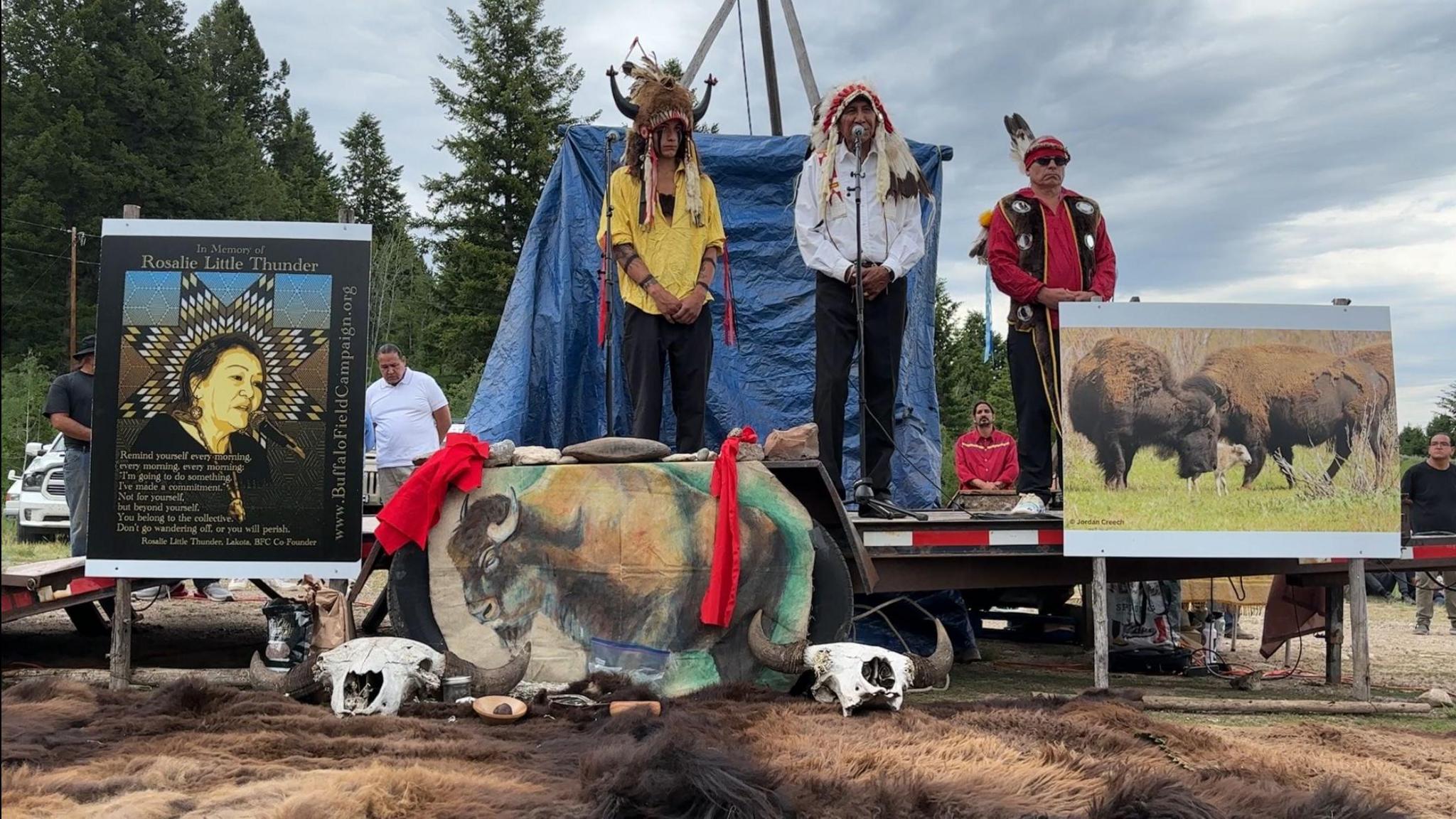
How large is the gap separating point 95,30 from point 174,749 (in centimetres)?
3221

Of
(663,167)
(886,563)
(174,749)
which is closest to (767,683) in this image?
(886,563)

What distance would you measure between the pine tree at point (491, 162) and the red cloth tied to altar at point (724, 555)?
78.6 feet

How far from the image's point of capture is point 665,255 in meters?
5.52

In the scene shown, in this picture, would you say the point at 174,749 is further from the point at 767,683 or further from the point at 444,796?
the point at 767,683

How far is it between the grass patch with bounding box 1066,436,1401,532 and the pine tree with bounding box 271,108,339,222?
117 feet

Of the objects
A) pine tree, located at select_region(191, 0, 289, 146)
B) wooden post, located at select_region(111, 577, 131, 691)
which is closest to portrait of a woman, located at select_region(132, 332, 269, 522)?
wooden post, located at select_region(111, 577, 131, 691)

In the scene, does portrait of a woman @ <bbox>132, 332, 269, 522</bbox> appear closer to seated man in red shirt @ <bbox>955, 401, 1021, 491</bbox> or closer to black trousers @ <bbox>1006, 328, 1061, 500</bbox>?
black trousers @ <bbox>1006, 328, 1061, 500</bbox>

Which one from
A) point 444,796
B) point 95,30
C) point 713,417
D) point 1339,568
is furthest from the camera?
point 95,30

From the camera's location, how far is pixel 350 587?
454 cm

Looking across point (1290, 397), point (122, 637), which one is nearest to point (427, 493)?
point (122, 637)

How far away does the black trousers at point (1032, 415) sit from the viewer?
5461 mm

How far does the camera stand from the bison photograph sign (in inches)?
189

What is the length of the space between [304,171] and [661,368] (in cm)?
4118

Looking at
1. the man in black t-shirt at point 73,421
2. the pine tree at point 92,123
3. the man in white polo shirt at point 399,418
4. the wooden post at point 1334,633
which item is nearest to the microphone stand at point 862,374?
the wooden post at point 1334,633
